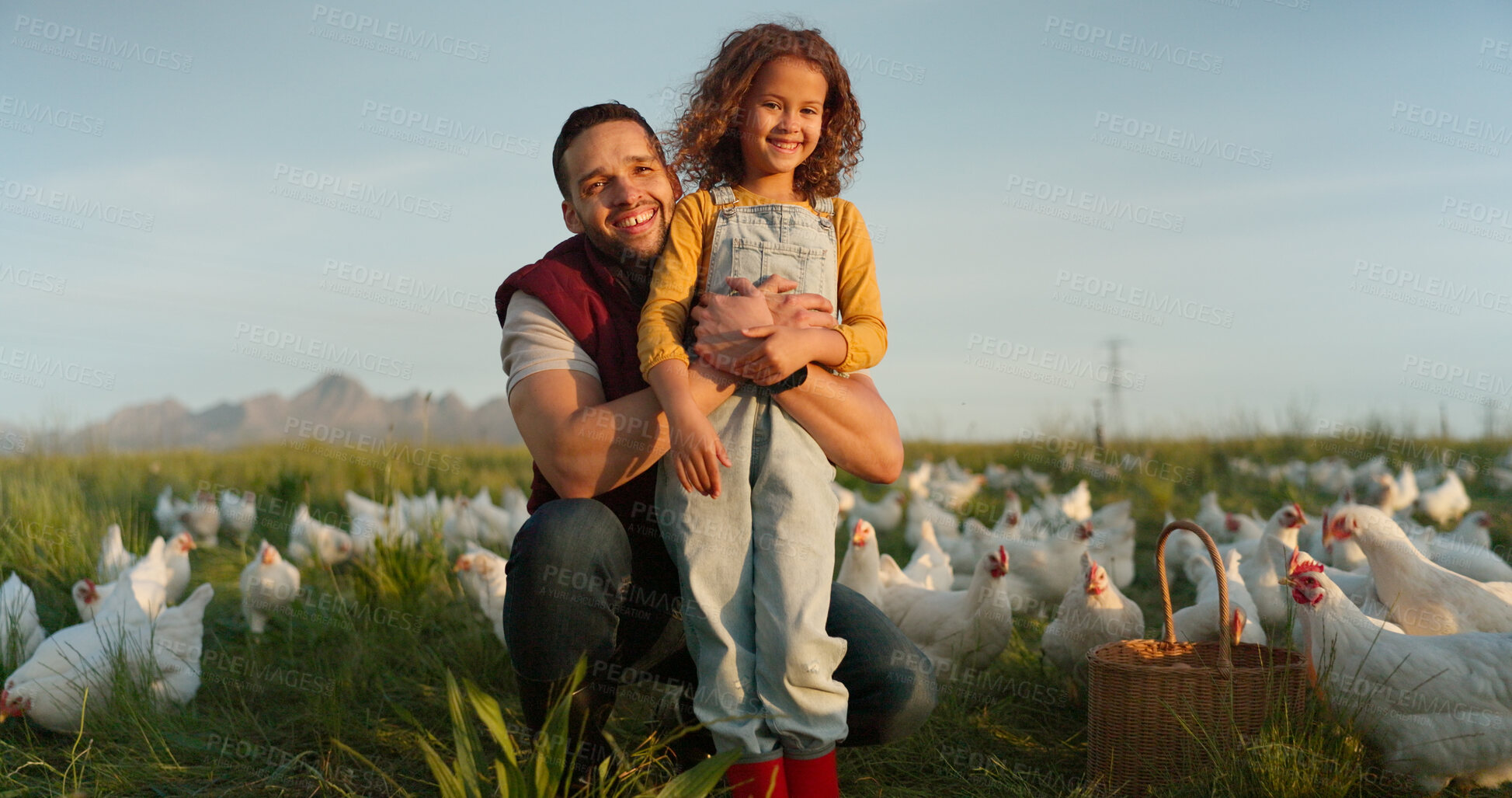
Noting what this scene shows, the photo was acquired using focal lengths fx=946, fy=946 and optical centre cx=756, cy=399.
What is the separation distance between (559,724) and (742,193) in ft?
4.45

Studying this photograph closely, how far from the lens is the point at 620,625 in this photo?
2.41 meters

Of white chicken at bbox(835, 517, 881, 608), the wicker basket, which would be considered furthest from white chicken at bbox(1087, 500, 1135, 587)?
the wicker basket

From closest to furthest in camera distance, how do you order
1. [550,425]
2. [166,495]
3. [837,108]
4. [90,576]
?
[550,425], [837,108], [90,576], [166,495]

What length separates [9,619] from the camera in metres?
3.90

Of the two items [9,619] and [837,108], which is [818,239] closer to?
[837,108]

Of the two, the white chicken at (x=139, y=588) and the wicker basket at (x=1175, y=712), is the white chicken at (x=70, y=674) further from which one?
the wicker basket at (x=1175, y=712)

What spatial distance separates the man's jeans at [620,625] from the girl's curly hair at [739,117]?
39.7 inches

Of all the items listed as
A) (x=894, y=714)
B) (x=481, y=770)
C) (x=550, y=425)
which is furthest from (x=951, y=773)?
(x=550, y=425)

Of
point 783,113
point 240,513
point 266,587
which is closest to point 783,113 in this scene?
point 783,113

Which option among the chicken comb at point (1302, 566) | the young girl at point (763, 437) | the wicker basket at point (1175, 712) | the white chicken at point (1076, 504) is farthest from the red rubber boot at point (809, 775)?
the white chicken at point (1076, 504)

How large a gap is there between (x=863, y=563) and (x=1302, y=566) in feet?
6.26

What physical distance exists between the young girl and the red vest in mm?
167

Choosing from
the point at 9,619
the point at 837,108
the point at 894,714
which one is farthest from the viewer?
the point at 9,619

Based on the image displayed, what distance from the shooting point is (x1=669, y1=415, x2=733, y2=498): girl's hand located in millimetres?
1980
